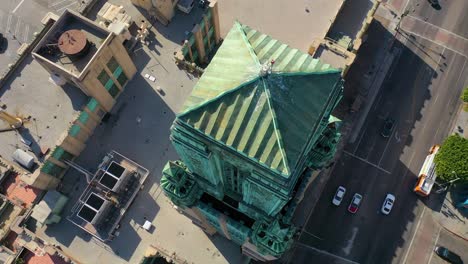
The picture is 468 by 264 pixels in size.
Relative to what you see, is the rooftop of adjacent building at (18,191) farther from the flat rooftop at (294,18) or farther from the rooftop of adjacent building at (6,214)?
the flat rooftop at (294,18)

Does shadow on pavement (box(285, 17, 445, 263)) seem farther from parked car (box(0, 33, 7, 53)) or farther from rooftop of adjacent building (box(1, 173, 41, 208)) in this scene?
parked car (box(0, 33, 7, 53))

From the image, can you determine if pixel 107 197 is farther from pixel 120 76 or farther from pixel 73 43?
pixel 73 43

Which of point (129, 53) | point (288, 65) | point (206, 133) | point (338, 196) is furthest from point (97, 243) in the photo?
point (338, 196)

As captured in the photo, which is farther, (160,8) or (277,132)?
(160,8)

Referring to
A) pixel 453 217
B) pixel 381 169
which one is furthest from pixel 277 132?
pixel 453 217

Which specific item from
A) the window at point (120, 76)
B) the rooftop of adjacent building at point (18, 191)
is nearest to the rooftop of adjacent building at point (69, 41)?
the window at point (120, 76)

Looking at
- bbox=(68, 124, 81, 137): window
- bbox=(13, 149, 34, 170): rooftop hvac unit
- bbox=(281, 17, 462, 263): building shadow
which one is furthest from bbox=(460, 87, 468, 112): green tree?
bbox=(13, 149, 34, 170): rooftop hvac unit

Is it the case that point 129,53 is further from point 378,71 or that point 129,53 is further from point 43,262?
point 378,71
